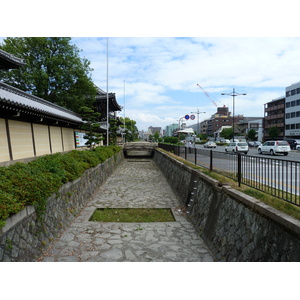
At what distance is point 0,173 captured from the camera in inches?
205

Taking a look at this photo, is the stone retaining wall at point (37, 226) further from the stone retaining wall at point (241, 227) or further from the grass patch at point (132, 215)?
the stone retaining wall at point (241, 227)

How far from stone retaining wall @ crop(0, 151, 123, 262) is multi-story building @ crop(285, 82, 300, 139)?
56.8 m

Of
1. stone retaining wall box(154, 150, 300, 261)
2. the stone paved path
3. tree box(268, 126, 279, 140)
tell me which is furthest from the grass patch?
tree box(268, 126, 279, 140)

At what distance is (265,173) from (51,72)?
83.0 ft

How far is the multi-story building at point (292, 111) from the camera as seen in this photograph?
5069 centimetres

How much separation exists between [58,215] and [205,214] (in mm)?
4331

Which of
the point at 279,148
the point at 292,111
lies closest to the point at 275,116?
the point at 292,111

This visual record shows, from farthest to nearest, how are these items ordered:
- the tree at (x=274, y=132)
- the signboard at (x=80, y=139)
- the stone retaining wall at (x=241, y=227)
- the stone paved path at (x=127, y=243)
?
1. the tree at (x=274, y=132)
2. the signboard at (x=80, y=139)
3. the stone paved path at (x=127, y=243)
4. the stone retaining wall at (x=241, y=227)

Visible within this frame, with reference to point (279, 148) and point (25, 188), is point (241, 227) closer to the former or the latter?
point (25, 188)

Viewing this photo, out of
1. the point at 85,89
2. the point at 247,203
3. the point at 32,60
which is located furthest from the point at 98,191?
the point at 32,60

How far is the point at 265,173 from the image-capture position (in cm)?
514

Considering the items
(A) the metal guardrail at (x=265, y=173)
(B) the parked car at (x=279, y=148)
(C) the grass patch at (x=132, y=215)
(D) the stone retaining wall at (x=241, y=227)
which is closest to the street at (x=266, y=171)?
(A) the metal guardrail at (x=265, y=173)

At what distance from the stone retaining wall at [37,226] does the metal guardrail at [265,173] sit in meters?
5.00

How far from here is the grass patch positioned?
26.1 feet
